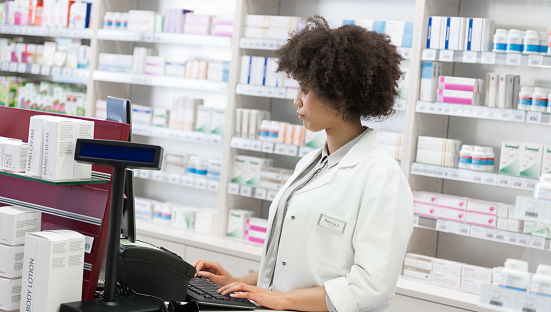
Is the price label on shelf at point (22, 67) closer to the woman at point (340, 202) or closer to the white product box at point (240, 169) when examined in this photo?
the white product box at point (240, 169)

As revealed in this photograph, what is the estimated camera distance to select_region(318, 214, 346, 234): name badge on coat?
2150 millimetres

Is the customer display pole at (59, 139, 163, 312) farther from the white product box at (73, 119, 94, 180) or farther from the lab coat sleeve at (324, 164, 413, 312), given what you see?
the lab coat sleeve at (324, 164, 413, 312)

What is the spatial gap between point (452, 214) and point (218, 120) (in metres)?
1.94

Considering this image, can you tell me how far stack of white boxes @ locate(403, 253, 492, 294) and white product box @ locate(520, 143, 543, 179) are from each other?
65 centimetres

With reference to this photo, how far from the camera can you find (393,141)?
14.9ft

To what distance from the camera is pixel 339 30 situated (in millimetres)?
2270

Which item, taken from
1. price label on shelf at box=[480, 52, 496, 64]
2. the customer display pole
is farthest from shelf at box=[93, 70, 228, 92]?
the customer display pole

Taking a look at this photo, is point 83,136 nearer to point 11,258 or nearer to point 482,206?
point 11,258

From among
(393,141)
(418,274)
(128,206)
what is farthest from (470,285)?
(128,206)

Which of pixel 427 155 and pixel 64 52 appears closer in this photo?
pixel 427 155

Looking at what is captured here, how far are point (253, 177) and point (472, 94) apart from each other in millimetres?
1729

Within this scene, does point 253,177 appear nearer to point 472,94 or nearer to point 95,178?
point 472,94

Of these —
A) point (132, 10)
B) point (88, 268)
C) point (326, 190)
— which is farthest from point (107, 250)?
point (132, 10)

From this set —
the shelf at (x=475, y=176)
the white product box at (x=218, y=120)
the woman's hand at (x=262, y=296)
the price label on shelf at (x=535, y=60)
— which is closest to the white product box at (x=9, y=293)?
the woman's hand at (x=262, y=296)
